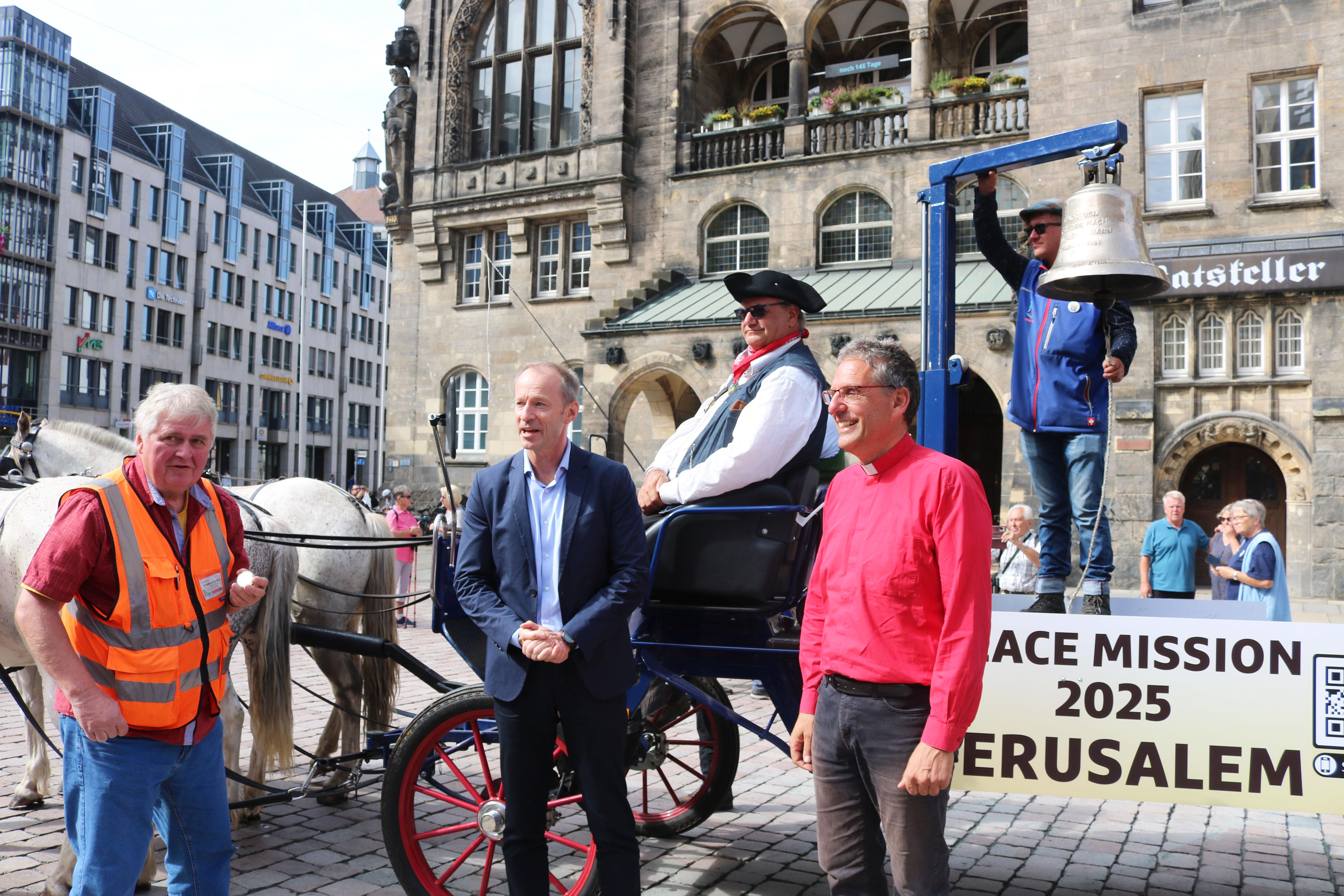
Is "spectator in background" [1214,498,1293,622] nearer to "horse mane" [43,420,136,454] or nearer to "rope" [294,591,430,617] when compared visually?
"rope" [294,591,430,617]

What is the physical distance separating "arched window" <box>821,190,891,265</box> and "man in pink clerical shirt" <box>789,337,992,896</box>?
59.8ft

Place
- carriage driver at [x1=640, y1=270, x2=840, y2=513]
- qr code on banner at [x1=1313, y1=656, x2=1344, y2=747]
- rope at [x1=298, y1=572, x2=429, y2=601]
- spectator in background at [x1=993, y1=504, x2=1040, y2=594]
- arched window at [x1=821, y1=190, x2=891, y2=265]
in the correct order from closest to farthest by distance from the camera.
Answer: qr code on banner at [x1=1313, y1=656, x2=1344, y2=747]
carriage driver at [x1=640, y1=270, x2=840, y2=513]
rope at [x1=298, y1=572, x2=429, y2=601]
spectator in background at [x1=993, y1=504, x2=1040, y2=594]
arched window at [x1=821, y1=190, x2=891, y2=265]

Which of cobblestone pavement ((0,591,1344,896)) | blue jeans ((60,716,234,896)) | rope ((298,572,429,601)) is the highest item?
rope ((298,572,429,601))

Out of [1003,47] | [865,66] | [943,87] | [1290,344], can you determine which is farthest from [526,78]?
[1290,344]

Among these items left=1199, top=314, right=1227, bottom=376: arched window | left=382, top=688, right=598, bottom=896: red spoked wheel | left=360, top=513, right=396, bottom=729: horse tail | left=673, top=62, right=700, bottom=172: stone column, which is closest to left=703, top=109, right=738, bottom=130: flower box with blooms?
left=673, top=62, right=700, bottom=172: stone column

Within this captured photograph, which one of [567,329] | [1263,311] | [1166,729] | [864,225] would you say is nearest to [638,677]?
[1166,729]

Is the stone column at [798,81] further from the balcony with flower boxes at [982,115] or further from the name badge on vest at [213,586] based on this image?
the name badge on vest at [213,586]

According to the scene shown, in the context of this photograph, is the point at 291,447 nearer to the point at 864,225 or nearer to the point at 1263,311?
the point at 864,225

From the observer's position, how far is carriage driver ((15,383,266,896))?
2.76 m

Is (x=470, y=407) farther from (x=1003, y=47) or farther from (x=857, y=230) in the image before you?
(x=1003, y=47)

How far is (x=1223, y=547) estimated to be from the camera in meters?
8.20

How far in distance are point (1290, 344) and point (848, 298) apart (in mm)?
7081

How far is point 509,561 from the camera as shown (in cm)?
335

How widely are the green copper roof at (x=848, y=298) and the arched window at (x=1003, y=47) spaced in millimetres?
5271
